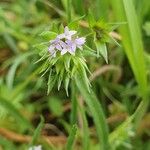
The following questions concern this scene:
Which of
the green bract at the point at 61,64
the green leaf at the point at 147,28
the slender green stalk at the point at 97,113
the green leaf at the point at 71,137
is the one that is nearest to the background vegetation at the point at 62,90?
the green leaf at the point at 147,28

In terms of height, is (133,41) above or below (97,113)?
above

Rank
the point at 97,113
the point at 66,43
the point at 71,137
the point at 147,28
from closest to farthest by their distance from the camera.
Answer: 1. the point at 66,43
2. the point at 71,137
3. the point at 97,113
4. the point at 147,28

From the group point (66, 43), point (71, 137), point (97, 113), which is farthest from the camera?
point (97, 113)

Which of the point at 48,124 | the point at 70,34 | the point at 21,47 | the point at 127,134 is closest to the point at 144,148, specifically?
the point at 127,134

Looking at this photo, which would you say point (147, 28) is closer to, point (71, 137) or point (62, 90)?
point (62, 90)

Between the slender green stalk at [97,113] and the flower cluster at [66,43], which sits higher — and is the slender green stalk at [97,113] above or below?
below

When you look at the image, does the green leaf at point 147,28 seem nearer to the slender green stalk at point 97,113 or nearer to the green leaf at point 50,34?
the slender green stalk at point 97,113

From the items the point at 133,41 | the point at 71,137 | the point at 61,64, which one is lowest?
the point at 71,137

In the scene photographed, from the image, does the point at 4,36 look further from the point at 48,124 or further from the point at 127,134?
the point at 127,134

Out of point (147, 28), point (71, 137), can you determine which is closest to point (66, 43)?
point (71, 137)
